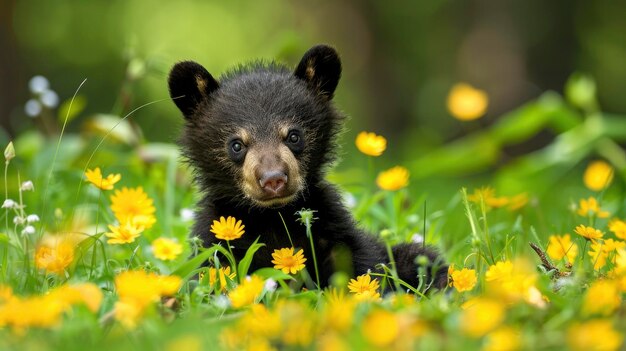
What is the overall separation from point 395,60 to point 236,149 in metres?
13.5

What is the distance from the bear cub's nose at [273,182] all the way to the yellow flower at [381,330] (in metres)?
1.74

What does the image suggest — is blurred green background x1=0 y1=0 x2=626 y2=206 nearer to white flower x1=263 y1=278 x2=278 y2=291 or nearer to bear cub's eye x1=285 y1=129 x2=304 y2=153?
bear cub's eye x1=285 y1=129 x2=304 y2=153

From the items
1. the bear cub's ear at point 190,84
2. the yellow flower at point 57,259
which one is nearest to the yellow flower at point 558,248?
the bear cub's ear at point 190,84

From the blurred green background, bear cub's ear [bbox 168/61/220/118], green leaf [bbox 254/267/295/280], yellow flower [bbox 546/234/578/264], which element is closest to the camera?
green leaf [bbox 254/267/295/280]

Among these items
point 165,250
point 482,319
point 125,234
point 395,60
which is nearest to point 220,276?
point 165,250

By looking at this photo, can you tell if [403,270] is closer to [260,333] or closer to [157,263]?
[157,263]

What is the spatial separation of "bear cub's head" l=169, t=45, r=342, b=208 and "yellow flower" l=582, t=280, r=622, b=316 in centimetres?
166

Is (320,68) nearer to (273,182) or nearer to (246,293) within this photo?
(273,182)

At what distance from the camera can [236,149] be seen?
4254mm

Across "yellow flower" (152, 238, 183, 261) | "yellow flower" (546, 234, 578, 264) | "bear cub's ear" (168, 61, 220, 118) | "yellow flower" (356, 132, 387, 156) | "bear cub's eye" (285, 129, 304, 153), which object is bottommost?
"yellow flower" (546, 234, 578, 264)

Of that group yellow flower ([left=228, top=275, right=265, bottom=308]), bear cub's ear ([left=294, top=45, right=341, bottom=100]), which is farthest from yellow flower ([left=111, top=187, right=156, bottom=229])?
bear cub's ear ([left=294, top=45, right=341, bottom=100])

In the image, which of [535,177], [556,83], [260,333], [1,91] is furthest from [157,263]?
[556,83]

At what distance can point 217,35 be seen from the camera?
2244 cm

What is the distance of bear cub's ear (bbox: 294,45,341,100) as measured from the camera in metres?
4.60
